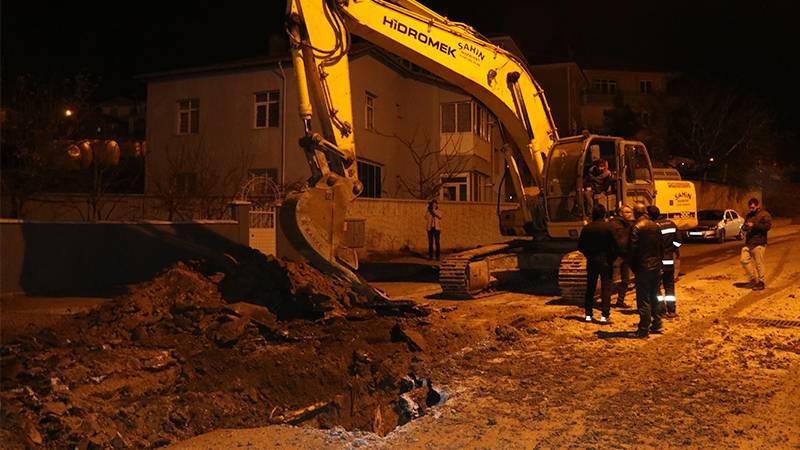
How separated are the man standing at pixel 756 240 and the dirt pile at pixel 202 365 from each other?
25.1 feet

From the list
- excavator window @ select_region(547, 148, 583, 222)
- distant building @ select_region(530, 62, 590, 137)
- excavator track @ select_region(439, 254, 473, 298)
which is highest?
distant building @ select_region(530, 62, 590, 137)

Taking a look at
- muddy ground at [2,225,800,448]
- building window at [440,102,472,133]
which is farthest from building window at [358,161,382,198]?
muddy ground at [2,225,800,448]

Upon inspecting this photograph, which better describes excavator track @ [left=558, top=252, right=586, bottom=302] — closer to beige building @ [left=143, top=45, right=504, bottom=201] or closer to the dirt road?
the dirt road

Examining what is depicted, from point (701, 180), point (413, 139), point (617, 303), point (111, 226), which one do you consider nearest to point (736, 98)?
point (701, 180)

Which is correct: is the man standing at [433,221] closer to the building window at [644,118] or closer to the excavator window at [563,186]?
the excavator window at [563,186]

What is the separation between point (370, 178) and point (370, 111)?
2784 millimetres

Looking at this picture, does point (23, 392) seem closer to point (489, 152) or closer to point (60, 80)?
point (60, 80)

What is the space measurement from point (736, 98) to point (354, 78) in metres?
29.9

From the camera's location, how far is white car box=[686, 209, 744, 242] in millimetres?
26219

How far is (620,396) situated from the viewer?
595 cm

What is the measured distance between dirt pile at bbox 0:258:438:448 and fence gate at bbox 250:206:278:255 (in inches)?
301

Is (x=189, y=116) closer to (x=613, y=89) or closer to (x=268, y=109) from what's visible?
(x=268, y=109)

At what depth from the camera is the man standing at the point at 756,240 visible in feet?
40.7

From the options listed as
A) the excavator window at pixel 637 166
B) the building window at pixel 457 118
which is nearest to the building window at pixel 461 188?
the building window at pixel 457 118
